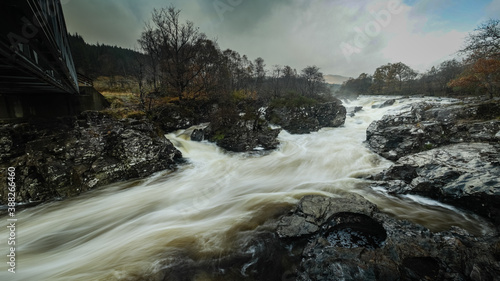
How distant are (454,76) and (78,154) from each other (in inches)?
Result: 2241

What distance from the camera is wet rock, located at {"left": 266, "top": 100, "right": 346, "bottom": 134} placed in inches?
762

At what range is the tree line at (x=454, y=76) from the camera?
12.7m

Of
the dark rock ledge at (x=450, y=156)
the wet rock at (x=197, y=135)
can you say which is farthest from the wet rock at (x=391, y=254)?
the wet rock at (x=197, y=135)

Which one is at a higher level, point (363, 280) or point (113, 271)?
point (363, 280)

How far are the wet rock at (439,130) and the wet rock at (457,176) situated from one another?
8.35 feet

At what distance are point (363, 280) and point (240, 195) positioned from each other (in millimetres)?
5121

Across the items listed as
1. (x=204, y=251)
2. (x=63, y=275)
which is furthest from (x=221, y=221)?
(x=63, y=275)

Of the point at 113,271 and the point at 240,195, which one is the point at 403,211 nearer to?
the point at 240,195

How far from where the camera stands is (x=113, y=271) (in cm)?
383

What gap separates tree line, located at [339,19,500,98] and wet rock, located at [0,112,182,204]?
21.5m

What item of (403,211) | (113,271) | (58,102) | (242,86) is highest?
(242,86)

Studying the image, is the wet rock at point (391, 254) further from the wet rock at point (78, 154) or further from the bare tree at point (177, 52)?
the bare tree at point (177, 52)

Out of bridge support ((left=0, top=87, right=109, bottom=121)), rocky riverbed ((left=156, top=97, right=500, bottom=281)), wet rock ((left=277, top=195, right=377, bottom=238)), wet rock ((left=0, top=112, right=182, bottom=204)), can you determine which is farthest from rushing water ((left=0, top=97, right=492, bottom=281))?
bridge support ((left=0, top=87, right=109, bottom=121))

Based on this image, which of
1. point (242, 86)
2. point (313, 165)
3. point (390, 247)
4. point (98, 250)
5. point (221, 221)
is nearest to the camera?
point (390, 247)
